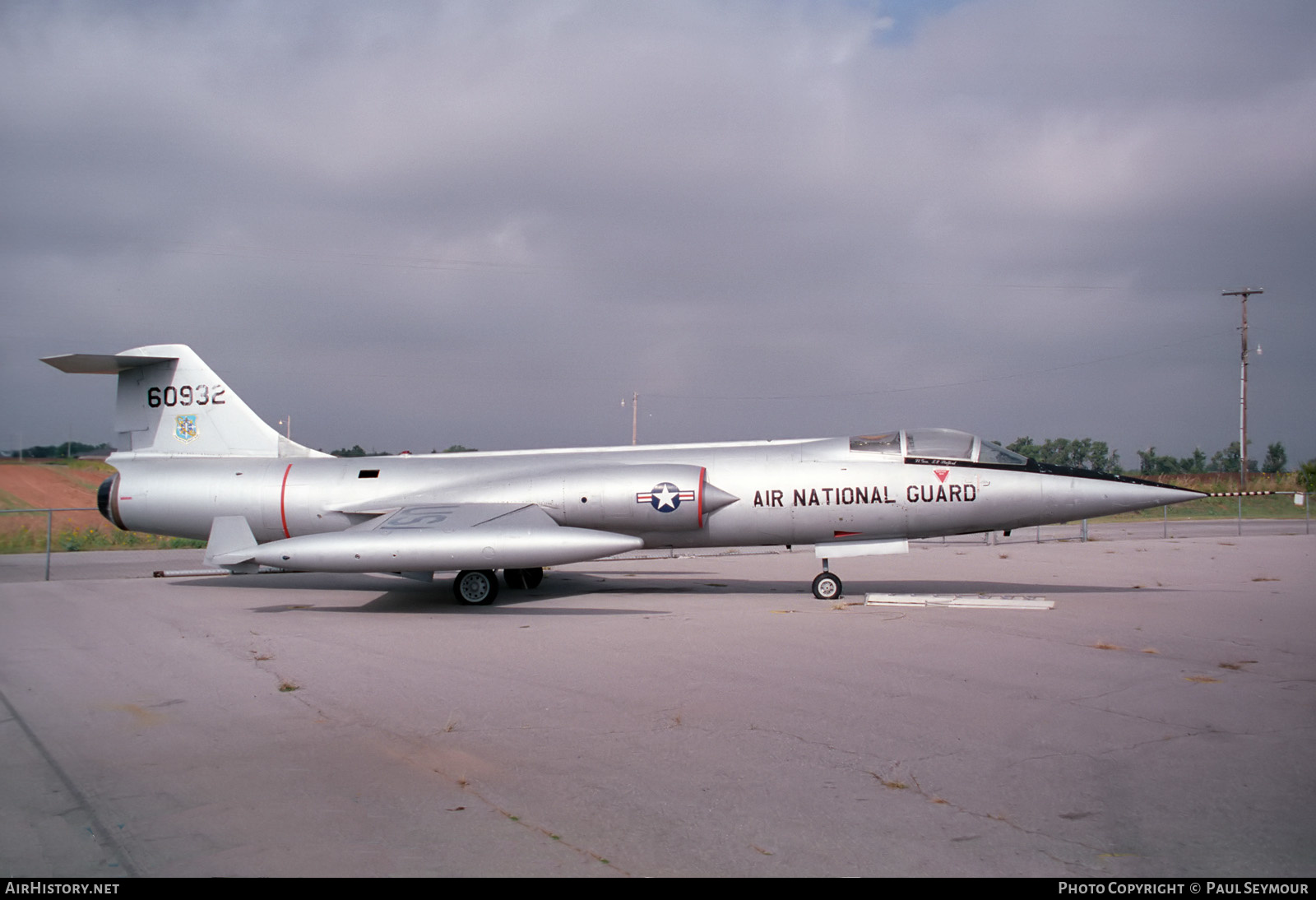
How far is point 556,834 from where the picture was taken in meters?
3.91

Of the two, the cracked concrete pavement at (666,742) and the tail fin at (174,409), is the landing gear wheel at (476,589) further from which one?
the tail fin at (174,409)

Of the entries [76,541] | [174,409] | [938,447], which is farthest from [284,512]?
→ [76,541]

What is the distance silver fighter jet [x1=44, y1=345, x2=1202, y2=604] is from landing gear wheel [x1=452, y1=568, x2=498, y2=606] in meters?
0.02

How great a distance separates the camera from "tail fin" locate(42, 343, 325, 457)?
47.3ft

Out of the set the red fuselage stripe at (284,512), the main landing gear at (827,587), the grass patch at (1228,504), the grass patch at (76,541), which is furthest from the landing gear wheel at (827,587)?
the grass patch at (1228,504)

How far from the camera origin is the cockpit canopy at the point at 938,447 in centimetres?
1211

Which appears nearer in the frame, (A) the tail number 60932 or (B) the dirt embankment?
(A) the tail number 60932

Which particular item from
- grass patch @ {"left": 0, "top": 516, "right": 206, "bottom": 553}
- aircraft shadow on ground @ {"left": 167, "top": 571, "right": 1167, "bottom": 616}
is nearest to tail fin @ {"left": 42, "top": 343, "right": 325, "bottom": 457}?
aircraft shadow on ground @ {"left": 167, "top": 571, "right": 1167, "bottom": 616}

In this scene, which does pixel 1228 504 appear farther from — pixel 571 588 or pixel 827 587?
pixel 571 588

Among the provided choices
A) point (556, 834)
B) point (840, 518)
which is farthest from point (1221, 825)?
point (840, 518)

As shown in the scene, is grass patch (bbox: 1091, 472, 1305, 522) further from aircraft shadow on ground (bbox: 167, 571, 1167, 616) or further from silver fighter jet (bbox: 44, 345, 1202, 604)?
silver fighter jet (bbox: 44, 345, 1202, 604)

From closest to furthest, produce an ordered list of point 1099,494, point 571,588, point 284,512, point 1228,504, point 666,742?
point 666,742 → point 1099,494 → point 284,512 → point 571,588 → point 1228,504

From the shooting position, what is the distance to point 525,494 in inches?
500

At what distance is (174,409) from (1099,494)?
47.7 feet
